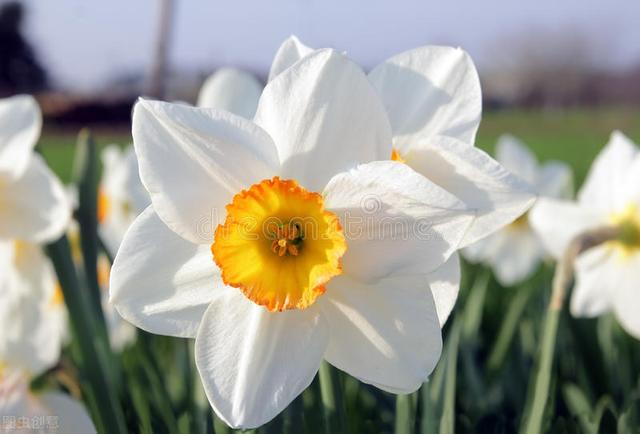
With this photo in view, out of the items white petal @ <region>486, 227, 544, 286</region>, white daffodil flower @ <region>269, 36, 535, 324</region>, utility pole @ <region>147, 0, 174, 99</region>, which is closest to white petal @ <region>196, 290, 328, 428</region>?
white daffodil flower @ <region>269, 36, 535, 324</region>

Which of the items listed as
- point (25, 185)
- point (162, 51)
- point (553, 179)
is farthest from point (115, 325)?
point (162, 51)

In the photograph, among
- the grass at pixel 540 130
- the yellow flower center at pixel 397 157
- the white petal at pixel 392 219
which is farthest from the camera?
the grass at pixel 540 130

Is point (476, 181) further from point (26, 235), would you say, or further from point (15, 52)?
point (15, 52)

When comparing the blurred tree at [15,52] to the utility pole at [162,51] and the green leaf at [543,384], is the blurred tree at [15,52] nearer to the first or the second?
the utility pole at [162,51]

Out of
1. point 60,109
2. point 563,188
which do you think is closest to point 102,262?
point 563,188

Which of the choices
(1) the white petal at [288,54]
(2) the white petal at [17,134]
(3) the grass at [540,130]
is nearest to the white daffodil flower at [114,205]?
(2) the white petal at [17,134]

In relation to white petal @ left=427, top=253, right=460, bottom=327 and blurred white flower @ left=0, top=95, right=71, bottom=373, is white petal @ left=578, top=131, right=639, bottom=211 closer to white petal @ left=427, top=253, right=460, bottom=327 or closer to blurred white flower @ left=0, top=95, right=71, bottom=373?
white petal @ left=427, top=253, right=460, bottom=327
